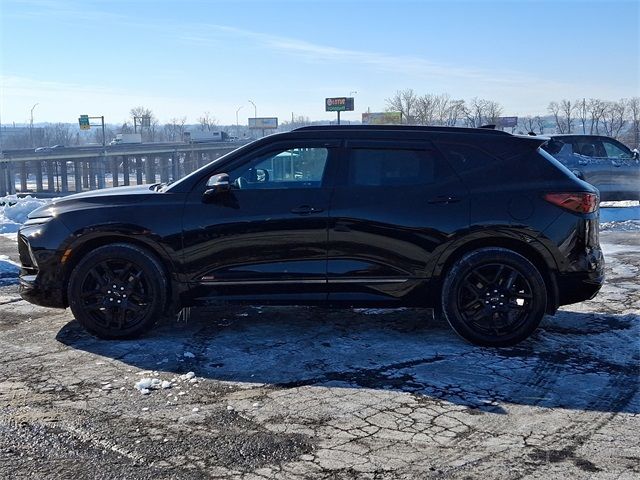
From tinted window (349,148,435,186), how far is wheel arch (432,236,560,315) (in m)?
0.62

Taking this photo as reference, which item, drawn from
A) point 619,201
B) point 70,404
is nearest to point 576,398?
point 70,404

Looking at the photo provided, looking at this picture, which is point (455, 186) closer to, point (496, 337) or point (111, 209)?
point (496, 337)

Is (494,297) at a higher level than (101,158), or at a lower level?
lower

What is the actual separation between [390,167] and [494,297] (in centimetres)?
136

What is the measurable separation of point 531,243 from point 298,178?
1.97 metres

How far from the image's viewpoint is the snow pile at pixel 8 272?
799 cm

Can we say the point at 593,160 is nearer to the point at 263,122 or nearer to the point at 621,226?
the point at 621,226

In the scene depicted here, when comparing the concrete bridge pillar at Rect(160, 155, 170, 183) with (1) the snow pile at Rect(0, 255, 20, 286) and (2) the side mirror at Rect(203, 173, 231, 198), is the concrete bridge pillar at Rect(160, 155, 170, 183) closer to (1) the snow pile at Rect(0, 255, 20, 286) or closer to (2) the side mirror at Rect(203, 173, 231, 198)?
(1) the snow pile at Rect(0, 255, 20, 286)

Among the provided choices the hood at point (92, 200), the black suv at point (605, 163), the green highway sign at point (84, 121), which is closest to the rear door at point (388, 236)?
the hood at point (92, 200)

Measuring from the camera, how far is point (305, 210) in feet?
17.1

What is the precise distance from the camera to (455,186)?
5.27 meters

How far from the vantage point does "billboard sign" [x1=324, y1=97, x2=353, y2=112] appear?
256 ft

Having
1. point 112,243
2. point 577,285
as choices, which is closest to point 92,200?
point 112,243

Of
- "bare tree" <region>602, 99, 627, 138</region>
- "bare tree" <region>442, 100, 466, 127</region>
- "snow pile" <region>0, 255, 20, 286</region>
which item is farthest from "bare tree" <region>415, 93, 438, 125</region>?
"snow pile" <region>0, 255, 20, 286</region>
